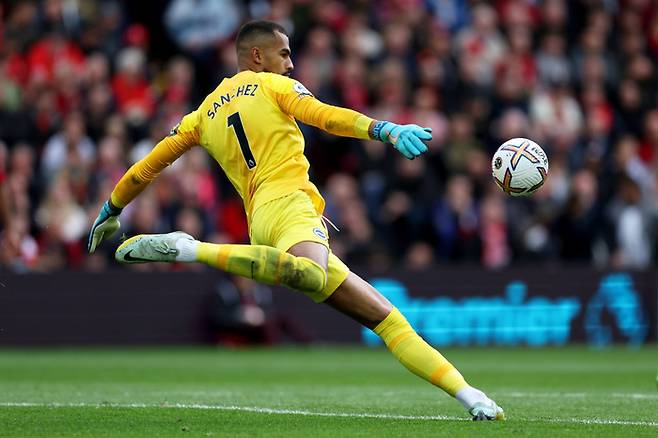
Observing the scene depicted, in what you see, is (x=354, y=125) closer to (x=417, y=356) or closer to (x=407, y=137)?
(x=407, y=137)

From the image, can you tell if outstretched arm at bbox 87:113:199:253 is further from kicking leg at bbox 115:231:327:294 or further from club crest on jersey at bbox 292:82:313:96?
kicking leg at bbox 115:231:327:294

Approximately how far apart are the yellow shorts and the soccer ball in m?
1.39

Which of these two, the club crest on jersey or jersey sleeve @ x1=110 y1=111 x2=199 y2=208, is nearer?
the club crest on jersey

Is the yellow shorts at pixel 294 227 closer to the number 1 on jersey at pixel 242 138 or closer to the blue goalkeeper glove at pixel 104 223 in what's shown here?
the number 1 on jersey at pixel 242 138

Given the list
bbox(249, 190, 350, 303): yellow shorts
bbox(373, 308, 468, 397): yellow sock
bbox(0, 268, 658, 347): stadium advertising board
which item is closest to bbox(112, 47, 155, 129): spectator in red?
bbox(0, 268, 658, 347): stadium advertising board

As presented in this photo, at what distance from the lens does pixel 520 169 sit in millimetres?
9219

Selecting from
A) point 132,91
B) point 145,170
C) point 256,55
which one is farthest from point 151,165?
point 132,91

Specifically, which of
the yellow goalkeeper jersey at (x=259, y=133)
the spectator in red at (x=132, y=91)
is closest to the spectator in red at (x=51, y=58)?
the spectator in red at (x=132, y=91)

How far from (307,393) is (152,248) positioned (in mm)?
3840

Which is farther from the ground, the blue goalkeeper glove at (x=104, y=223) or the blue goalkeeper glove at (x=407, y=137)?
the blue goalkeeper glove at (x=407, y=137)

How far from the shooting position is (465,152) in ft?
68.6

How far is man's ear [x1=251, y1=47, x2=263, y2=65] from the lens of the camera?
358 inches

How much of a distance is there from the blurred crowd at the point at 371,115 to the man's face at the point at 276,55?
969cm

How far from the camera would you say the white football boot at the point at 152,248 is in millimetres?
8055
